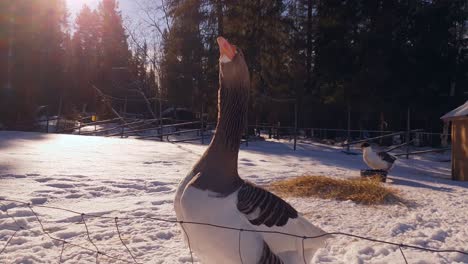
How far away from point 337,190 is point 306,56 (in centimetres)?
1938

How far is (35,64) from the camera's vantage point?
34.8 meters

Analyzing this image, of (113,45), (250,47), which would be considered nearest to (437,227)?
(250,47)

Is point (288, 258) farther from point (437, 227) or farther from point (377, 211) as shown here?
point (377, 211)

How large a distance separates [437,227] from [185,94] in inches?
900

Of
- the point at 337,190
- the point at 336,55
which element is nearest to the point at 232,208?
the point at 337,190

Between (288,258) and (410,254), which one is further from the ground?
(288,258)

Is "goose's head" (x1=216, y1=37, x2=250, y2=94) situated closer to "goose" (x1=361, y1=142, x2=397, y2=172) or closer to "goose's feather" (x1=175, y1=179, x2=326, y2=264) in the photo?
"goose's feather" (x1=175, y1=179, x2=326, y2=264)

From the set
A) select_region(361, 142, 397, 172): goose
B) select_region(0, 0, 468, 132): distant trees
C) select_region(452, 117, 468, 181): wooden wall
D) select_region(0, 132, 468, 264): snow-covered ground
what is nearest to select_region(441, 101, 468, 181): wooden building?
select_region(452, 117, 468, 181): wooden wall

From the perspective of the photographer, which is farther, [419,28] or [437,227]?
[419,28]

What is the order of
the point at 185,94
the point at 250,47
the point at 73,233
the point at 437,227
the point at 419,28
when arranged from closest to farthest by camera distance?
the point at 73,233 → the point at 437,227 → the point at 419,28 → the point at 250,47 → the point at 185,94

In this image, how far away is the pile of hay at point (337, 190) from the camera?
705 centimetres

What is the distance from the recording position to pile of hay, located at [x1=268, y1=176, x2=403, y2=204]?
7.05 metres

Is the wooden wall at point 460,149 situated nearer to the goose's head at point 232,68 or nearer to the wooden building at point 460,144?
the wooden building at point 460,144

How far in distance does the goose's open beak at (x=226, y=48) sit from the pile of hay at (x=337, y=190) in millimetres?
4982
